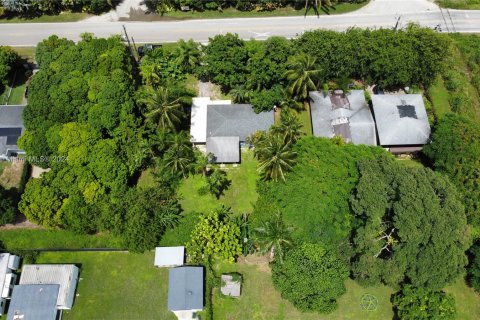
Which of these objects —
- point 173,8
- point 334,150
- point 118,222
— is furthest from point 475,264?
point 173,8

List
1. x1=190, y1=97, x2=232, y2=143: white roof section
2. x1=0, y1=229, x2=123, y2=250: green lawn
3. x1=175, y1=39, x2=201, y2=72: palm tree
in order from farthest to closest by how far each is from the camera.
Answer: x1=175, y1=39, x2=201, y2=72: palm tree → x1=190, y1=97, x2=232, y2=143: white roof section → x1=0, y1=229, x2=123, y2=250: green lawn

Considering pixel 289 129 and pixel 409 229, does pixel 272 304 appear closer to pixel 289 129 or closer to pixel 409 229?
pixel 409 229

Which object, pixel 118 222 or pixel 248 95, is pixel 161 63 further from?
pixel 118 222

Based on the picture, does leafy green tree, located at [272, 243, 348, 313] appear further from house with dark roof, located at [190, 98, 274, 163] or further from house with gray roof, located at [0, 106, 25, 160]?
house with gray roof, located at [0, 106, 25, 160]

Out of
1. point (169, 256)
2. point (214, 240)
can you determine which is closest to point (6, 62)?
point (169, 256)

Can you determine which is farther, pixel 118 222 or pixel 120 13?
pixel 120 13

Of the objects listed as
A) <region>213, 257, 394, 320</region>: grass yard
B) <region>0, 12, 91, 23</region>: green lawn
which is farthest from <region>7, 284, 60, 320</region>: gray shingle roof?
<region>0, 12, 91, 23</region>: green lawn
